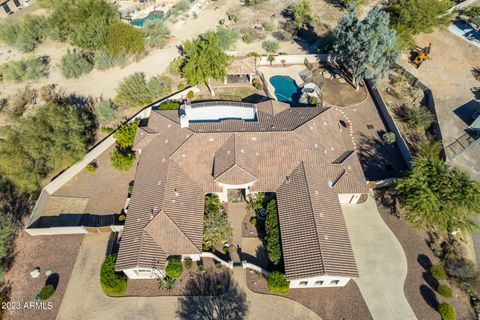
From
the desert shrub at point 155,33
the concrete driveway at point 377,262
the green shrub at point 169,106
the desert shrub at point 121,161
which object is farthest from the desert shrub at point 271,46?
the concrete driveway at point 377,262

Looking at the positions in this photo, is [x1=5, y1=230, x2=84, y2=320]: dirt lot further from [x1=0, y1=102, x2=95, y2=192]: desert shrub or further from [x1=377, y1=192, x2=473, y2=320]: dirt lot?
[x1=377, y1=192, x2=473, y2=320]: dirt lot

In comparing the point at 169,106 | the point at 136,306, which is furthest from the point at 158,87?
the point at 136,306

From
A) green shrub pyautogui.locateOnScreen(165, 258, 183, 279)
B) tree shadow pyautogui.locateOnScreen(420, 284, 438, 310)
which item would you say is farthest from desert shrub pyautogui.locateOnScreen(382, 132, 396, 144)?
green shrub pyautogui.locateOnScreen(165, 258, 183, 279)

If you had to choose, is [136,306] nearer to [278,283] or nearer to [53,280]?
[53,280]

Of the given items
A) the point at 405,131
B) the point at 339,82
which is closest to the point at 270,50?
the point at 339,82

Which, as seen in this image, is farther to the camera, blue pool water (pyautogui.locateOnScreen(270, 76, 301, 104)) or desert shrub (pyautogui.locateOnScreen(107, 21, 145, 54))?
desert shrub (pyautogui.locateOnScreen(107, 21, 145, 54))

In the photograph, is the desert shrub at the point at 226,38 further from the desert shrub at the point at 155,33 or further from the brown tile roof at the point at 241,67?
the desert shrub at the point at 155,33
